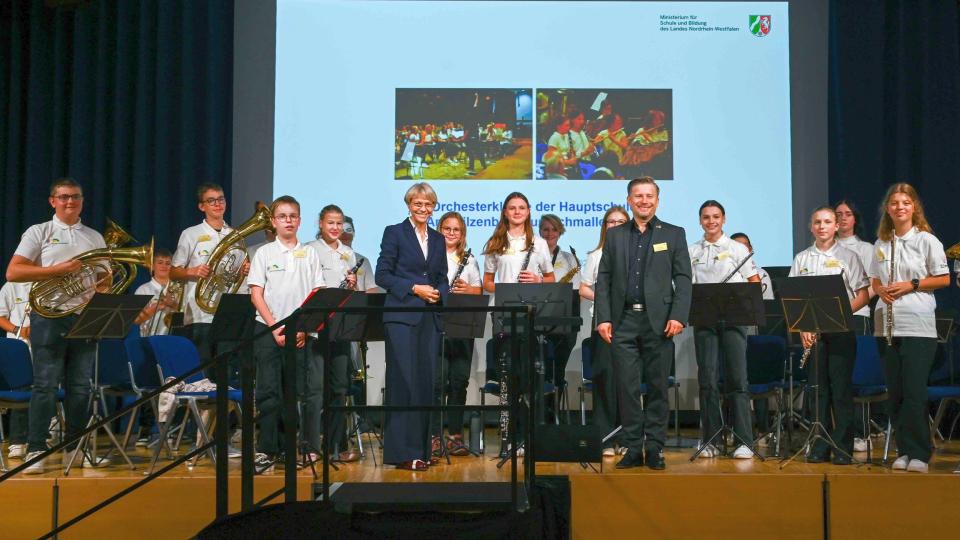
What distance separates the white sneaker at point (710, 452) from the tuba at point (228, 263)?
3.21 m

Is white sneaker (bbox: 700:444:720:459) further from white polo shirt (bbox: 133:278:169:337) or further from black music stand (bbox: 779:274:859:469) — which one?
white polo shirt (bbox: 133:278:169:337)

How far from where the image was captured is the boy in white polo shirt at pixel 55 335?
5.84 m

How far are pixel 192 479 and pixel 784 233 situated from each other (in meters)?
5.35

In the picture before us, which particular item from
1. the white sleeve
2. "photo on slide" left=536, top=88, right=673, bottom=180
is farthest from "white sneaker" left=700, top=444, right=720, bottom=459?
the white sleeve

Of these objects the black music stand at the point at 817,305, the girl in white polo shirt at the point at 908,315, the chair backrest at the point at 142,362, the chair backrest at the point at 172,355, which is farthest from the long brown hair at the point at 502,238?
the chair backrest at the point at 142,362

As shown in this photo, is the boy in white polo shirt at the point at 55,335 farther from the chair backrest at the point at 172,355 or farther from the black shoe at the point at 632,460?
the black shoe at the point at 632,460

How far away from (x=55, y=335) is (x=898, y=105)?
710 cm

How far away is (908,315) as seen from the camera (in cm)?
548

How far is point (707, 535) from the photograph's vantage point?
16.9ft

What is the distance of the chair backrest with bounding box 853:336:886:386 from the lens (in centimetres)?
678

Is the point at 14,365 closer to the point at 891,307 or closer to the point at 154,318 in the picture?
the point at 154,318

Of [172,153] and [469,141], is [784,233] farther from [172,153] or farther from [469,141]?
[172,153]

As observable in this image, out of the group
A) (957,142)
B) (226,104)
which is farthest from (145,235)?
(957,142)

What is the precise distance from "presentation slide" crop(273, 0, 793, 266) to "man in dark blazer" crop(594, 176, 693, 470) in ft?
8.05
